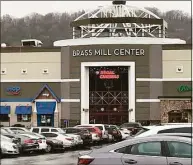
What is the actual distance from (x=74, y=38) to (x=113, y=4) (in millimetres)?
7051

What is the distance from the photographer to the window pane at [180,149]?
10.7 metres

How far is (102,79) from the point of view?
56688 mm

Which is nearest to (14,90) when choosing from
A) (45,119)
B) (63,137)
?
(45,119)

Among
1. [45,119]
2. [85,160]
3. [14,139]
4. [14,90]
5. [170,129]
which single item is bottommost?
[45,119]

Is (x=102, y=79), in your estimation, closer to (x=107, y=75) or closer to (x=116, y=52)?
(x=107, y=75)

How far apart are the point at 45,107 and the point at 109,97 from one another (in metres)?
7.46

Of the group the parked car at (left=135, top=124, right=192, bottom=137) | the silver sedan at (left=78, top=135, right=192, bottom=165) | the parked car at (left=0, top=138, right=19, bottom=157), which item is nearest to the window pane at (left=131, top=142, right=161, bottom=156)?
the silver sedan at (left=78, top=135, right=192, bottom=165)

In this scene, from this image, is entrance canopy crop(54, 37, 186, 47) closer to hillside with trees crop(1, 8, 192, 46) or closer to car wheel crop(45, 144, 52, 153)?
hillside with trees crop(1, 8, 192, 46)

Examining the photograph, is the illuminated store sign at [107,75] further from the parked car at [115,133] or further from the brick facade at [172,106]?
the parked car at [115,133]

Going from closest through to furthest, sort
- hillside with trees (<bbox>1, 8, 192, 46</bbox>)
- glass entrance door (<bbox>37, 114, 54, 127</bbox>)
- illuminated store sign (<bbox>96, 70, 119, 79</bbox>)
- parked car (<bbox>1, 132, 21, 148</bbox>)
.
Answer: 1. hillside with trees (<bbox>1, 8, 192, 46</bbox>)
2. parked car (<bbox>1, 132, 21, 148</bbox>)
3. illuminated store sign (<bbox>96, 70, 119, 79</bbox>)
4. glass entrance door (<bbox>37, 114, 54, 127</bbox>)

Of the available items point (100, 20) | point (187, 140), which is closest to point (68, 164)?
point (187, 140)

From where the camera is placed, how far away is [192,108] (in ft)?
177

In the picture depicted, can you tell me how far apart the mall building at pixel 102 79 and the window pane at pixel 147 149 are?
44.1 metres

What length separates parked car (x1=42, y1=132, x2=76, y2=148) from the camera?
27769mm
